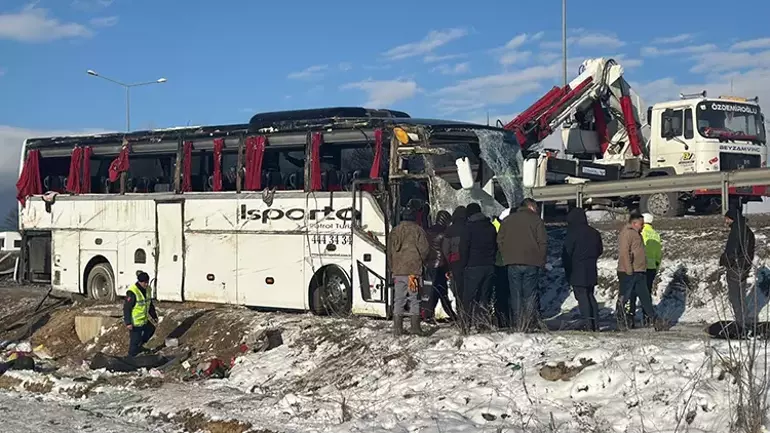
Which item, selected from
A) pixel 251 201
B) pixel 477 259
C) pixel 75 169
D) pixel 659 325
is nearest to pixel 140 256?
pixel 75 169

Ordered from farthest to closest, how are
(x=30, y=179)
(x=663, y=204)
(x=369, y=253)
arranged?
(x=663, y=204) → (x=30, y=179) → (x=369, y=253)

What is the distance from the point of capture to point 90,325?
1698 centimetres

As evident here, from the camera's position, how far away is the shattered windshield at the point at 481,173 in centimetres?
1432

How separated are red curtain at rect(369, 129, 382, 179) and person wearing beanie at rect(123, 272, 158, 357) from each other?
4.09m

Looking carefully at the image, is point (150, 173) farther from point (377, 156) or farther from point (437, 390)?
point (437, 390)

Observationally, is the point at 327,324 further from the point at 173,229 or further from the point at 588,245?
the point at 173,229

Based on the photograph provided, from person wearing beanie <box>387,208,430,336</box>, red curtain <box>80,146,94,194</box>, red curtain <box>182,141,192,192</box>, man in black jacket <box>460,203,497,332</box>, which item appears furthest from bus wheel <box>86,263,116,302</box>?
man in black jacket <box>460,203,497,332</box>

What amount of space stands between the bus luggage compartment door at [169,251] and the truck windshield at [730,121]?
14.2 metres

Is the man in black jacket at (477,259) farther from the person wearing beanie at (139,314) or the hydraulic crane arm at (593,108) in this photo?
the hydraulic crane arm at (593,108)

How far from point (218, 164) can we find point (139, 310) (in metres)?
3.34

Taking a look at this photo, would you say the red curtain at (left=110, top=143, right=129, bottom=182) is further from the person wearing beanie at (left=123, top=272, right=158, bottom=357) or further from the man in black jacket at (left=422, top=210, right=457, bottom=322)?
the man in black jacket at (left=422, top=210, right=457, bottom=322)

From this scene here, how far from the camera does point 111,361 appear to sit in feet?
46.8

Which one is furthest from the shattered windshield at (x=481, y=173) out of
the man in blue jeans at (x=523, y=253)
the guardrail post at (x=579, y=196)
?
the guardrail post at (x=579, y=196)

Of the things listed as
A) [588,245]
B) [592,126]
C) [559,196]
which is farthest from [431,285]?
[592,126]
